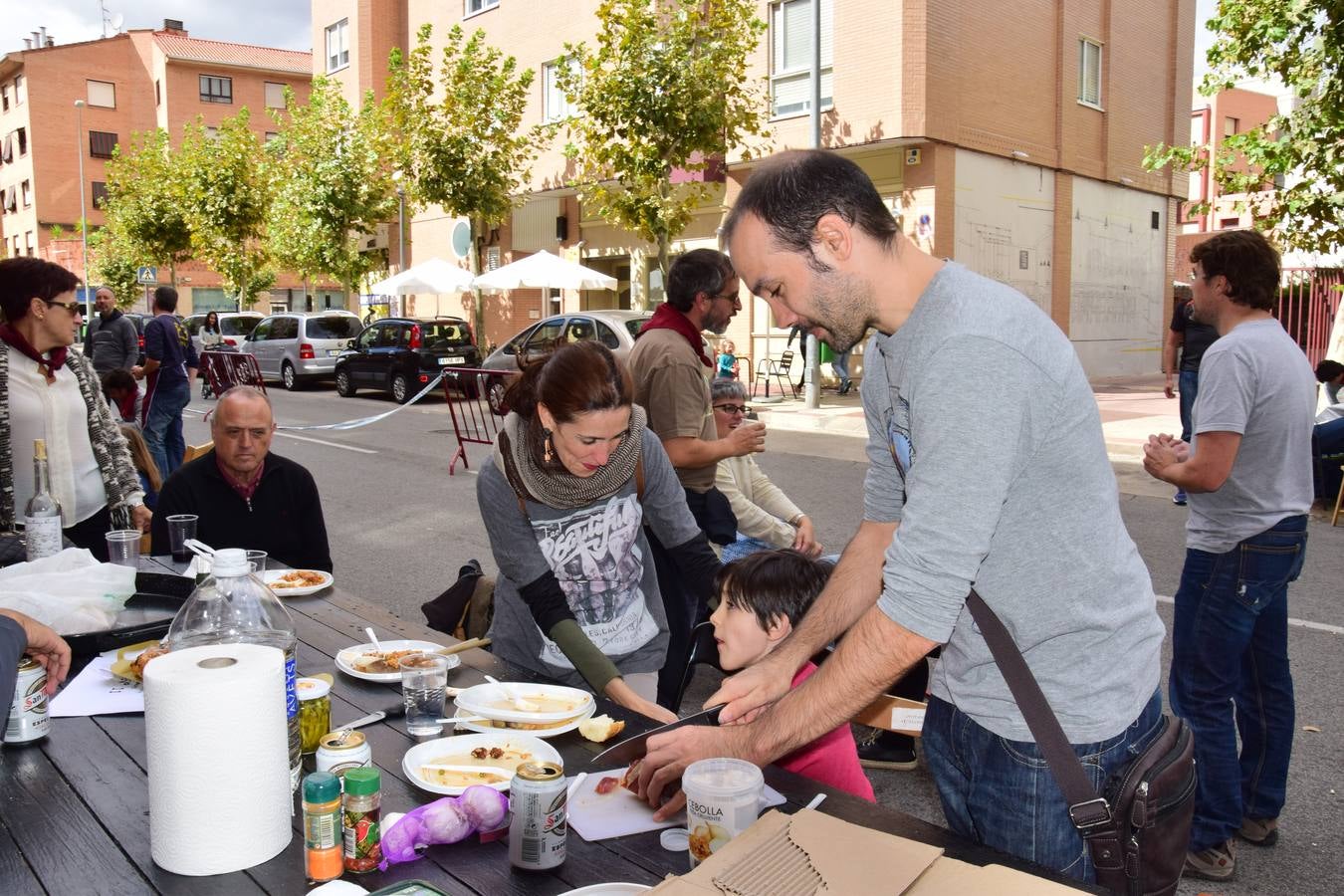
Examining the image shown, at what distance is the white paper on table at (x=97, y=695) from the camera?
2590 millimetres

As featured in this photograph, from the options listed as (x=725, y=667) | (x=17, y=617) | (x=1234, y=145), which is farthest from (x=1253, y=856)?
(x=1234, y=145)

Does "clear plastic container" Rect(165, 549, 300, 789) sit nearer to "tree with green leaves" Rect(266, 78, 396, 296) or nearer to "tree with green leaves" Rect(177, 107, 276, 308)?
"tree with green leaves" Rect(266, 78, 396, 296)

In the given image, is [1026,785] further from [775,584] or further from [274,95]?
[274,95]

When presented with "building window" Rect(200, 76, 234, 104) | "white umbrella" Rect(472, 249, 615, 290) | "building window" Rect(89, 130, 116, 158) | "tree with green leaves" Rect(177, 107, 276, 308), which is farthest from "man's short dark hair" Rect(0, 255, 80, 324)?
"building window" Rect(89, 130, 116, 158)

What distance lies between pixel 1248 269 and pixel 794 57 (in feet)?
56.3

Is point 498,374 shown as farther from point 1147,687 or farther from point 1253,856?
point 1147,687

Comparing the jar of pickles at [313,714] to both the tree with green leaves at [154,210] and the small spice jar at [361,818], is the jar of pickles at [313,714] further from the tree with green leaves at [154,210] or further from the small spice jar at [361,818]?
the tree with green leaves at [154,210]

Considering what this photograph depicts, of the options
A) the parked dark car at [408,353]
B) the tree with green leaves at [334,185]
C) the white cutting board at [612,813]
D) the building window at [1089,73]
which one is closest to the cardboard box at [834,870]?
the white cutting board at [612,813]

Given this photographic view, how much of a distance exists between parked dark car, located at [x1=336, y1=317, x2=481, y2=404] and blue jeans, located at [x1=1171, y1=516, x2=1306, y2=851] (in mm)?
16954

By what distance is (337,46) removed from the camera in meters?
33.3

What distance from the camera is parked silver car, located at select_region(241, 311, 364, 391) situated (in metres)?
22.8

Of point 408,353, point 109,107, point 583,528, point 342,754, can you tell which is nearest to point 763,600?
point 583,528

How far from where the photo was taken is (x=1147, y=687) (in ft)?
6.32

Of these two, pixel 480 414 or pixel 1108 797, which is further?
pixel 480 414
